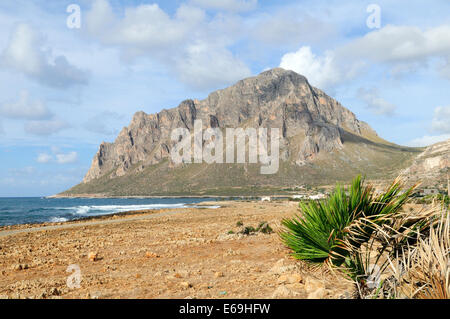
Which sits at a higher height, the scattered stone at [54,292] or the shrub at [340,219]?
the shrub at [340,219]

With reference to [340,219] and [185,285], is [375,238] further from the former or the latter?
[185,285]

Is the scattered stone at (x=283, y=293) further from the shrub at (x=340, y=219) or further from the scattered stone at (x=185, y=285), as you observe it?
the scattered stone at (x=185, y=285)

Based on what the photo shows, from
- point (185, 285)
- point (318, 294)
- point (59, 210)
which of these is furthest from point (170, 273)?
point (59, 210)

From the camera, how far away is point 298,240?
5875mm

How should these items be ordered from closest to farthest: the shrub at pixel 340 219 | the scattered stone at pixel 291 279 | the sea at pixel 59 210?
the shrub at pixel 340 219 < the scattered stone at pixel 291 279 < the sea at pixel 59 210

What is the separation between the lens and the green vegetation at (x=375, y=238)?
13.1 feet

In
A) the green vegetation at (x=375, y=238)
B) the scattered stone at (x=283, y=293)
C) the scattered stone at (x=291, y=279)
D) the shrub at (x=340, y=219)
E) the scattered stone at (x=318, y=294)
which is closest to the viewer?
the green vegetation at (x=375, y=238)

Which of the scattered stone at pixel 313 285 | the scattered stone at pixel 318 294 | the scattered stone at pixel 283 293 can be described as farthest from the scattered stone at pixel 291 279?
the scattered stone at pixel 318 294

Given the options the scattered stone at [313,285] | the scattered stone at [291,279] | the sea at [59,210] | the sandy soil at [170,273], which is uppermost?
the scattered stone at [313,285]

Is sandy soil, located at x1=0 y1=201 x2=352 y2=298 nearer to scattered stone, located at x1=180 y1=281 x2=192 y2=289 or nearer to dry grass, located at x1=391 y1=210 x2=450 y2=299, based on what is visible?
scattered stone, located at x1=180 y1=281 x2=192 y2=289

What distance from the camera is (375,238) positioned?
4586 millimetres

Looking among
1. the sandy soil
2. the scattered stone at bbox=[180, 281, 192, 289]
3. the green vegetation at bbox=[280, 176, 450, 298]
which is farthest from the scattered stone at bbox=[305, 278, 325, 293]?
the scattered stone at bbox=[180, 281, 192, 289]
